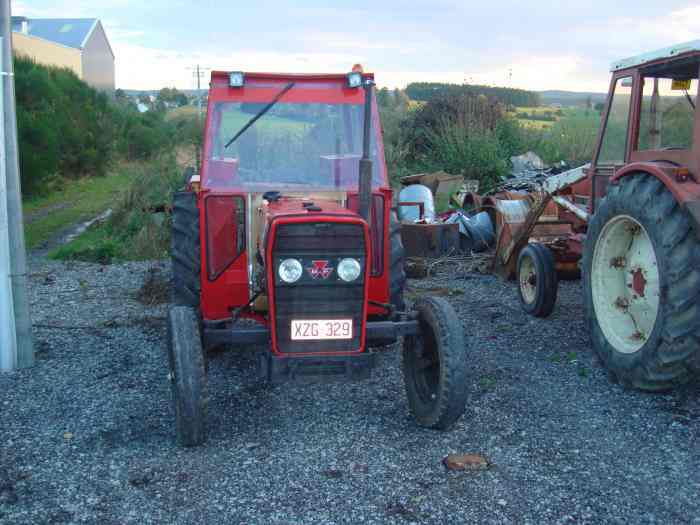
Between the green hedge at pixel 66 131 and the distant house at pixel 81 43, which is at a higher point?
the distant house at pixel 81 43

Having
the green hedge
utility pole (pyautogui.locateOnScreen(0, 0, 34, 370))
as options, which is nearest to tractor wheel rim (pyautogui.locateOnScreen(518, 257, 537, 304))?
utility pole (pyautogui.locateOnScreen(0, 0, 34, 370))

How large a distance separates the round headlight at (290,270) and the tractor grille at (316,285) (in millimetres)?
20

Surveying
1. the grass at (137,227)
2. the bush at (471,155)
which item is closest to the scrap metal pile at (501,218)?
the bush at (471,155)

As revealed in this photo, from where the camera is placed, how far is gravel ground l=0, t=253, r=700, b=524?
3.70 meters

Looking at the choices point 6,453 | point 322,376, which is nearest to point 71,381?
point 6,453

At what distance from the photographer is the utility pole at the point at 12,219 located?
5.59m

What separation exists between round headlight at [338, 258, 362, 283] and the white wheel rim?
211 cm

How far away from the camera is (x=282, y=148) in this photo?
536 cm

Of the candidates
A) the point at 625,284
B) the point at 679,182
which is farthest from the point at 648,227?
the point at 625,284

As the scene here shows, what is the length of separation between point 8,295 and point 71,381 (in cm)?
84

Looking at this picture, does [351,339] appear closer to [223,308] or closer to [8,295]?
[223,308]

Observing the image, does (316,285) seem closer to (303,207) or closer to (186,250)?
(303,207)

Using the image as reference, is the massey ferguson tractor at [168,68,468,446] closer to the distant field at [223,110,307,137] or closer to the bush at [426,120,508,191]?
the distant field at [223,110,307,137]

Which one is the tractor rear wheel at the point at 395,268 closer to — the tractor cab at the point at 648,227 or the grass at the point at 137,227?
the tractor cab at the point at 648,227
